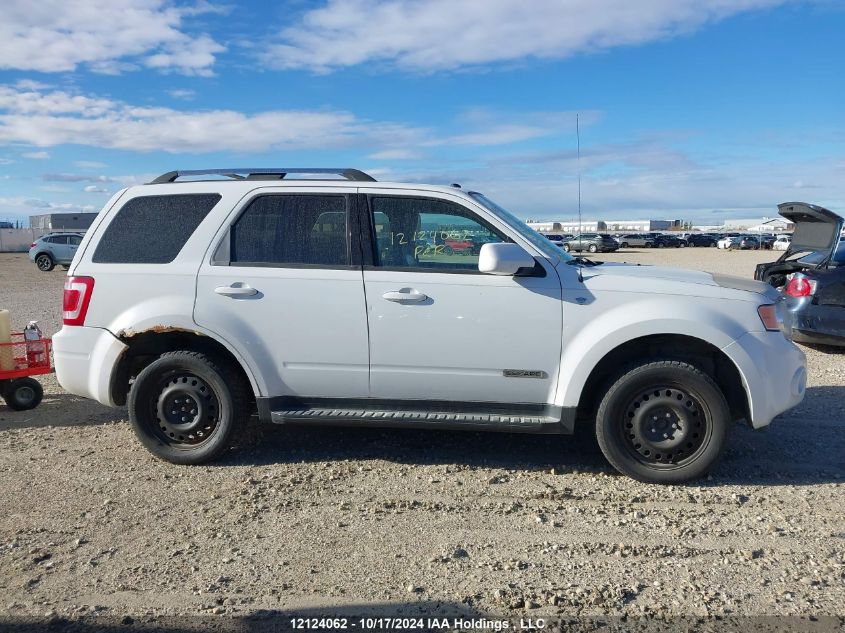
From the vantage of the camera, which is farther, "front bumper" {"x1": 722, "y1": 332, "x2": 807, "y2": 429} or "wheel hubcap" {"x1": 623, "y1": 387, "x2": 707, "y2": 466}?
"wheel hubcap" {"x1": 623, "y1": 387, "x2": 707, "y2": 466}

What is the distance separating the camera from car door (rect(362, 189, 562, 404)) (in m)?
4.65

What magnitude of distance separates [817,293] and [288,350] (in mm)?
6893

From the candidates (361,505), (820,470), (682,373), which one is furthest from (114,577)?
(820,470)

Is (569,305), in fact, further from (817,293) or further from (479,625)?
(817,293)

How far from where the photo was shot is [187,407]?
5090 mm

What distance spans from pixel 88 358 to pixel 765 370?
457 centimetres

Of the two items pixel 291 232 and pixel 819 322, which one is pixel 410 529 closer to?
pixel 291 232

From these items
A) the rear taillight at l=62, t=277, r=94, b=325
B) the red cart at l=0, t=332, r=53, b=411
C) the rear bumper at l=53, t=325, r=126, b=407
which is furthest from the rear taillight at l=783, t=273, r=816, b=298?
the red cart at l=0, t=332, r=53, b=411

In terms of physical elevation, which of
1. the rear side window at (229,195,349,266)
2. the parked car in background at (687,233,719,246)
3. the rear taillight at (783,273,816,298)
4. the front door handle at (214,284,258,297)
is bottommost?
the parked car in background at (687,233,719,246)

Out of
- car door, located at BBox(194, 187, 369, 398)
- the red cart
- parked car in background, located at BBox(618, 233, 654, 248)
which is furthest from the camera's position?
parked car in background, located at BBox(618, 233, 654, 248)

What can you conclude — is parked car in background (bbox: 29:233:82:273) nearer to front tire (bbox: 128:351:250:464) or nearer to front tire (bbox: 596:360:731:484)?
front tire (bbox: 128:351:250:464)

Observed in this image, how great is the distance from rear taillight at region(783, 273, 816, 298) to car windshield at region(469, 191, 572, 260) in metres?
4.99

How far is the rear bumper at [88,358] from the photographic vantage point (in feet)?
16.5

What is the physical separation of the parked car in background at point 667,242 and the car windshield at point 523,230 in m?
69.2
